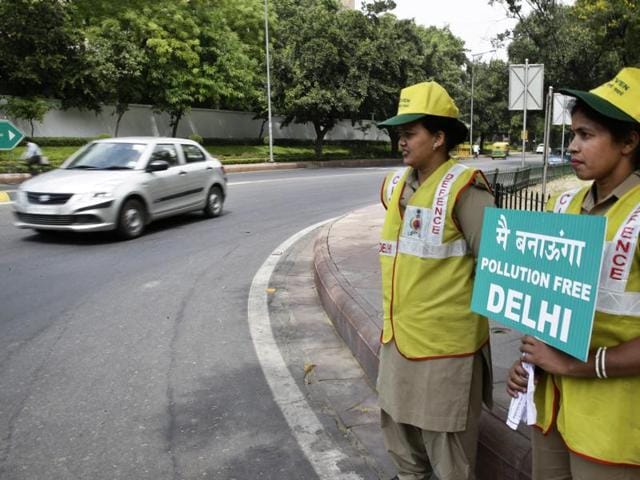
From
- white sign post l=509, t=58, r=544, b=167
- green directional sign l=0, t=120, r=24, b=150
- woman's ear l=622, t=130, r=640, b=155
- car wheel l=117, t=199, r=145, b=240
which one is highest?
white sign post l=509, t=58, r=544, b=167

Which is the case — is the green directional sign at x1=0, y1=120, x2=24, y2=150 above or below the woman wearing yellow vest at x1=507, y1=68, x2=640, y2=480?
above

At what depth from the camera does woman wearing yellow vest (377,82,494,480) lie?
7.29 ft

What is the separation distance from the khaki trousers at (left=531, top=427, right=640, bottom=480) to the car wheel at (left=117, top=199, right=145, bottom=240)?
7780 millimetres

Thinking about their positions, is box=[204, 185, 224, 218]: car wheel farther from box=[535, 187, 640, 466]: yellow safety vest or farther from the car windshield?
box=[535, 187, 640, 466]: yellow safety vest

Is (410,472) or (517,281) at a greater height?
(517,281)

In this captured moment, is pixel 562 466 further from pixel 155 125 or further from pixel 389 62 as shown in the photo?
pixel 155 125

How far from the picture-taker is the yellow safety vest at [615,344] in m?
1.55

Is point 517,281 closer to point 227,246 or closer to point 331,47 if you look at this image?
point 227,246

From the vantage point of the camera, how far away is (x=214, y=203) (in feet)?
37.1

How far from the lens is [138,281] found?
21.8 feet

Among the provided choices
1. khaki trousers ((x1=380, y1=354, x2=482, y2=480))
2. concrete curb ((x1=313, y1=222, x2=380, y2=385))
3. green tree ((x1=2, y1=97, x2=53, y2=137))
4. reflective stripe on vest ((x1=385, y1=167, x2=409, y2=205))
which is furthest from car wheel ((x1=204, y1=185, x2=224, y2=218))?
green tree ((x1=2, y1=97, x2=53, y2=137))

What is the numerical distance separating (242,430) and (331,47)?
28915mm

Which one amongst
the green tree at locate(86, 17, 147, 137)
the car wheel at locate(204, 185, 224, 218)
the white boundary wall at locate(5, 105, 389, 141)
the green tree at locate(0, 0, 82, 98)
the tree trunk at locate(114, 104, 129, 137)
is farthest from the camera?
the tree trunk at locate(114, 104, 129, 137)

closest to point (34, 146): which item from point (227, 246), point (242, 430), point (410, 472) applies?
point (227, 246)
